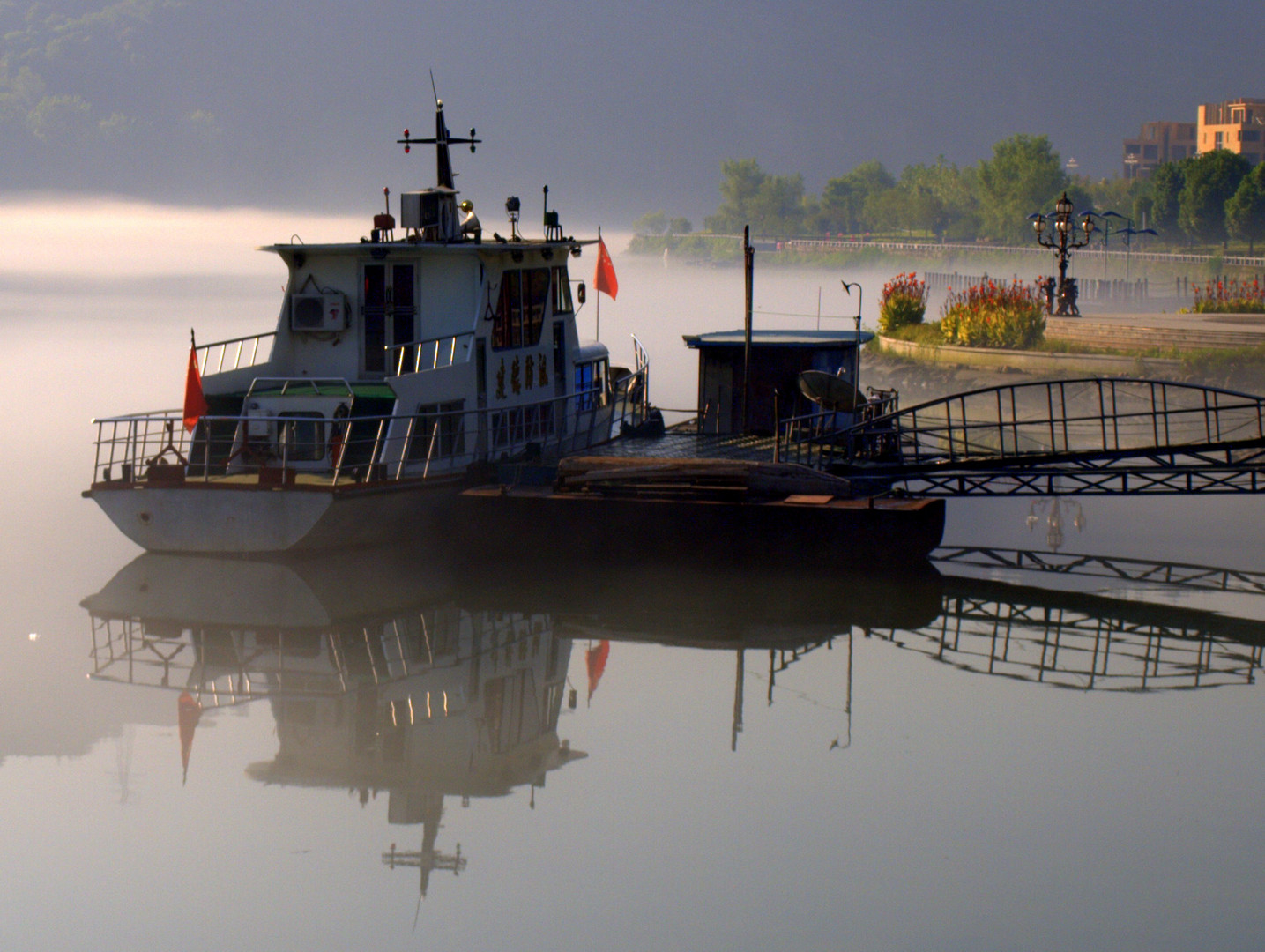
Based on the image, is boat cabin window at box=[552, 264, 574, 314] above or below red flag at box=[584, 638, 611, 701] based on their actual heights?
above

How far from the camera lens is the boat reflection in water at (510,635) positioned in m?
17.5

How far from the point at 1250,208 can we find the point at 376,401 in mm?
112436

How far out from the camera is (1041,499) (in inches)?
1224

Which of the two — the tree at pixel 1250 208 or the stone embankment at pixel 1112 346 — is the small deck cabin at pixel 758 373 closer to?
the stone embankment at pixel 1112 346

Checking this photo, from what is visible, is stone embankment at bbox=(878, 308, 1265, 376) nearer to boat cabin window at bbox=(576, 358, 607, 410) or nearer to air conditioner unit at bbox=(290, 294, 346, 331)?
boat cabin window at bbox=(576, 358, 607, 410)

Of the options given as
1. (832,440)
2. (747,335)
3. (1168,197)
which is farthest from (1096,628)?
(1168,197)

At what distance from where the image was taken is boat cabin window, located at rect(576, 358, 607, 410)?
32.8 meters

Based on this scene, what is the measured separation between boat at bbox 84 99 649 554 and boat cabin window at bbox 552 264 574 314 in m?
0.05

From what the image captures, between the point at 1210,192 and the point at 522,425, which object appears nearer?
the point at 522,425

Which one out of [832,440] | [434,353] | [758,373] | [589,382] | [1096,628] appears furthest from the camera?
[589,382]

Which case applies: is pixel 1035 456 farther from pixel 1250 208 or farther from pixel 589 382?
pixel 1250 208

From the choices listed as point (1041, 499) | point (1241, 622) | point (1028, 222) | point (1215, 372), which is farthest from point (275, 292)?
point (1241, 622)

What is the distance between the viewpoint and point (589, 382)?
33.6m

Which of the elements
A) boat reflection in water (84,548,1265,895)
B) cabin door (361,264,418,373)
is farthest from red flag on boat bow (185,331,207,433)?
cabin door (361,264,418,373)
